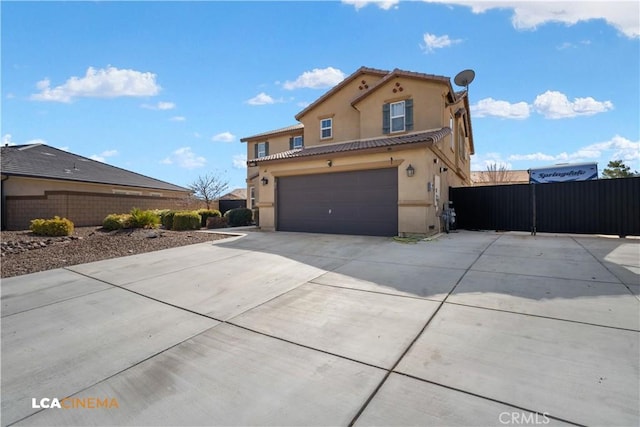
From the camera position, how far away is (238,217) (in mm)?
16359

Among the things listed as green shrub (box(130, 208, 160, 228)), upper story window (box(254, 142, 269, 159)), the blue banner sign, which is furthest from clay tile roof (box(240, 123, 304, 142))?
the blue banner sign

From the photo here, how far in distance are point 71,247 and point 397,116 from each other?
42.2 feet

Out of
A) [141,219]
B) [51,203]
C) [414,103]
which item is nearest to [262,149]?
[141,219]

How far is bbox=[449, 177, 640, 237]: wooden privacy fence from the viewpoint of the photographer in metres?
10.0

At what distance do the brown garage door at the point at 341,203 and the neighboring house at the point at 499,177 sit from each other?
1098 inches

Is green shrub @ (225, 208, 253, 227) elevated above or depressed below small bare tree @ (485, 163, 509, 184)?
below

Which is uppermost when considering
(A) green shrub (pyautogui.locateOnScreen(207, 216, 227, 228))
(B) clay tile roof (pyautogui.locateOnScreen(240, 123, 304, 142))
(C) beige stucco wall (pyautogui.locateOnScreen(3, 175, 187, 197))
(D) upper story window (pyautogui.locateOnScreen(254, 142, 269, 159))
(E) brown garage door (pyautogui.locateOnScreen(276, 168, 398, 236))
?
(B) clay tile roof (pyautogui.locateOnScreen(240, 123, 304, 142))

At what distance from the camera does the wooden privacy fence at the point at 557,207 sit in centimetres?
1002

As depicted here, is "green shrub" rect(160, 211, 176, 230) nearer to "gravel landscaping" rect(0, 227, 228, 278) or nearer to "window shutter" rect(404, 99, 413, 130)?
"gravel landscaping" rect(0, 227, 228, 278)

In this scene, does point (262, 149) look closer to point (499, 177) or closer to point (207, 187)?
point (207, 187)

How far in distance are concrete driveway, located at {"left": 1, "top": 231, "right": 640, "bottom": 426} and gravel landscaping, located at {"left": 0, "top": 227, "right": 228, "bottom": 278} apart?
1516mm

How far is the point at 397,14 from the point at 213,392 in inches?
449

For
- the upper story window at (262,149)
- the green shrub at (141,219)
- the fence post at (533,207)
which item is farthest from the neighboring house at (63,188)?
the fence post at (533,207)

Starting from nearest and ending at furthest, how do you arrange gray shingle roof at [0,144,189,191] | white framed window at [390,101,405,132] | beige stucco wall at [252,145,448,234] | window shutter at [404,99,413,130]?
beige stucco wall at [252,145,448,234], window shutter at [404,99,413,130], white framed window at [390,101,405,132], gray shingle roof at [0,144,189,191]
